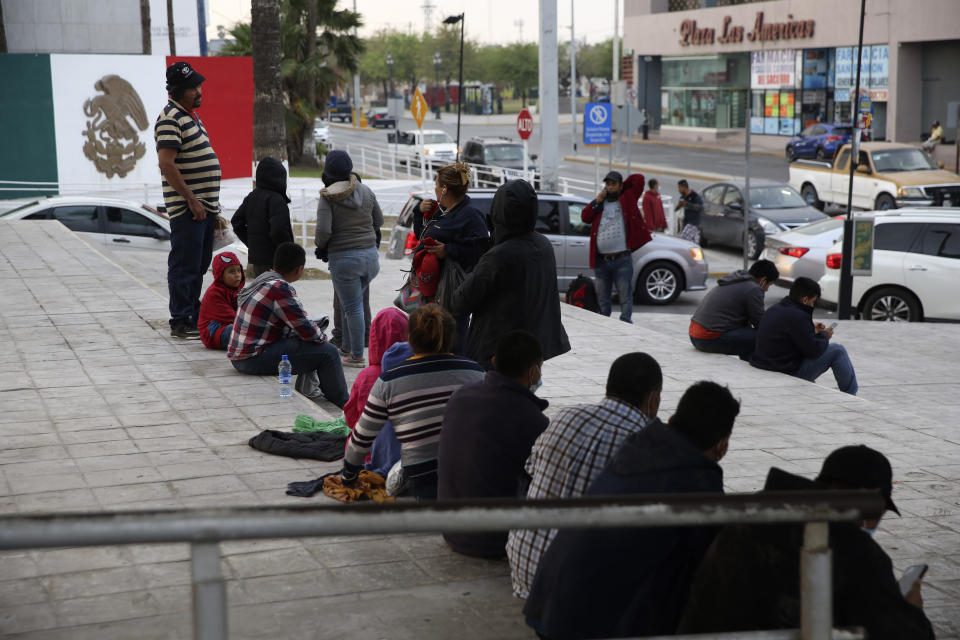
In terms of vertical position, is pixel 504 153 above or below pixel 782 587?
above

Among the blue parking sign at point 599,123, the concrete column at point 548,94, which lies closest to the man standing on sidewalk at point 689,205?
the blue parking sign at point 599,123

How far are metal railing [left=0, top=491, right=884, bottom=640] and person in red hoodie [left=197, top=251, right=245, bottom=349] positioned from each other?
6462 millimetres

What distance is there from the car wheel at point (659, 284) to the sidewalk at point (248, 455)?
3.68 meters

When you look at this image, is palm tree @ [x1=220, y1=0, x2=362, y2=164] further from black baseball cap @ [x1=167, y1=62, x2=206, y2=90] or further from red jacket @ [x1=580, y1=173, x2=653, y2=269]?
black baseball cap @ [x1=167, y1=62, x2=206, y2=90]

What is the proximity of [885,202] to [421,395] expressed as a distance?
74.3 ft

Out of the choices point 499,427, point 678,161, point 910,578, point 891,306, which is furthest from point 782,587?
point 678,161

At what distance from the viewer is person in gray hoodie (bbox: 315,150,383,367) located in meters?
9.00

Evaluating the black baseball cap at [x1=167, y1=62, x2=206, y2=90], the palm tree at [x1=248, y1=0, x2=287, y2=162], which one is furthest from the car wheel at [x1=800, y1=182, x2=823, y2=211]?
the black baseball cap at [x1=167, y1=62, x2=206, y2=90]

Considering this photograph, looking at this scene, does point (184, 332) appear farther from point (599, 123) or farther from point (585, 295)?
point (599, 123)

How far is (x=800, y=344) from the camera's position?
963 centimetres

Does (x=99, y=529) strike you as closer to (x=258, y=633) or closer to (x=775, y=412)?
(x=258, y=633)

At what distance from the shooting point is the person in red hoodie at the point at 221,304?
8586 mm

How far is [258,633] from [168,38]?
3137 cm

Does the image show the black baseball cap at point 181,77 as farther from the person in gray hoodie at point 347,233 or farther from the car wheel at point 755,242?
the car wheel at point 755,242
